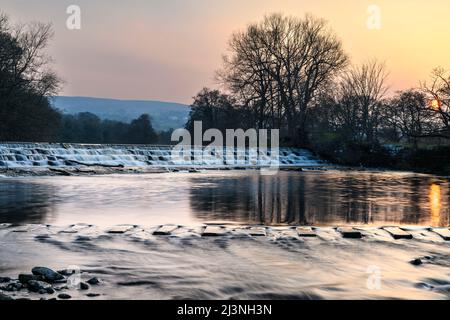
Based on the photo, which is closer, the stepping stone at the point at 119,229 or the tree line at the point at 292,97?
the stepping stone at the point at 119,229

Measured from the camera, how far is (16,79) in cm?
Result: 4188

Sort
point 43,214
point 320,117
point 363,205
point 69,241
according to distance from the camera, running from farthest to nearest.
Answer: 1. point 320,117
2. point 363,205
3. point 43,214
4. point 69,241

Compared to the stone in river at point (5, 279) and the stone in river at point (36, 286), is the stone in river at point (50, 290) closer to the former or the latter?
the stone in river at point (36, 286)

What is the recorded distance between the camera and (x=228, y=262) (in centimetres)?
582

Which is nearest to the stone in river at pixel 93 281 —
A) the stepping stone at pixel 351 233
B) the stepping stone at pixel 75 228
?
the stepping stone at pixel 75 228

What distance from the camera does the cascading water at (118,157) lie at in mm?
26983

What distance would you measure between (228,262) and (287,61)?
4433 centimetres

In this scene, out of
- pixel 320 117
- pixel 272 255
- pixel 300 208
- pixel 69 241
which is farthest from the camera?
pixel 320 117

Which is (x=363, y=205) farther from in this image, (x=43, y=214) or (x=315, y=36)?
(x=315, y=36)

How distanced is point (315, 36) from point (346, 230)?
43549mm

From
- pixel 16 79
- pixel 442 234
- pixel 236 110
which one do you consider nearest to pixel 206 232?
pixel 442 234

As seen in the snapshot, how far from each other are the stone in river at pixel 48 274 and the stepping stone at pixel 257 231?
11.3ft

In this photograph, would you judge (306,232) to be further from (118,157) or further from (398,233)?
(118,157)

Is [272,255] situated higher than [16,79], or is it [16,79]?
[16,79]
